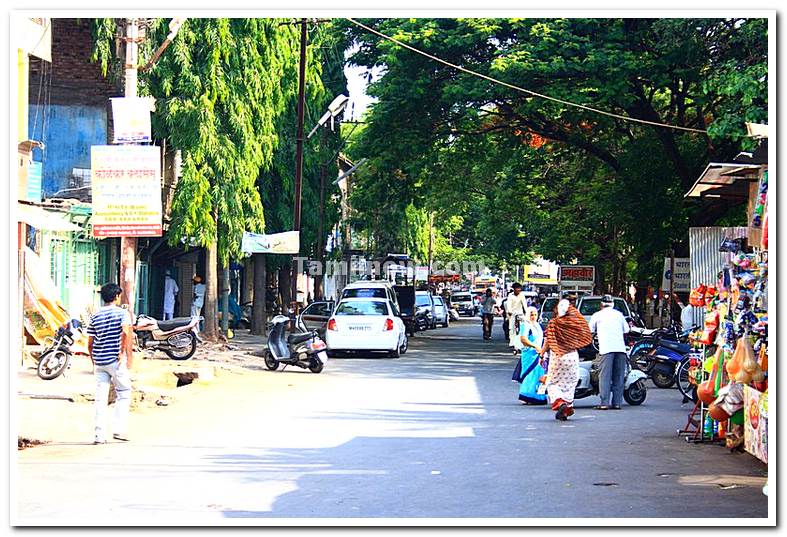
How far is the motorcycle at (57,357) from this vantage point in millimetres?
18812

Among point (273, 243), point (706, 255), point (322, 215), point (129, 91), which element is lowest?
point (706, 255)

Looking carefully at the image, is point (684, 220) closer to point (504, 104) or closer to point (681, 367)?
point (504, 104)

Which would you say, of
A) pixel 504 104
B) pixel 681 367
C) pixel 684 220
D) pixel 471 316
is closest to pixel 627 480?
pixel 681 367

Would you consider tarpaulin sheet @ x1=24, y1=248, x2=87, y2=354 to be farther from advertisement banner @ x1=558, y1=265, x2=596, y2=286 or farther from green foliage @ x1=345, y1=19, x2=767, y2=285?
advertisement banner @ x1=558, y1=265, x2=596, y2=286

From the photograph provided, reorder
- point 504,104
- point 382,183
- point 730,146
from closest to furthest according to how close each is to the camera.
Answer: point 730,146 → point 504,104 → point 382,183

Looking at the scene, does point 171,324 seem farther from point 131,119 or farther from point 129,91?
point 131,119

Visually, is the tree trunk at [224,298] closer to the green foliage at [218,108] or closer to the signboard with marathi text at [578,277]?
the green foliage at [218,108]

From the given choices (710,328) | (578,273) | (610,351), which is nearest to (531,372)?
(610,351)

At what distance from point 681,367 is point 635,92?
39.5ft

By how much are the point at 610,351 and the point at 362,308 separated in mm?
12152

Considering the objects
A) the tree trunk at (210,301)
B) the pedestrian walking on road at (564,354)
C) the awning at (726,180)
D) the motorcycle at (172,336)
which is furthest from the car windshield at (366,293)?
the awning at (726,180)

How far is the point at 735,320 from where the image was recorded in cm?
1155
